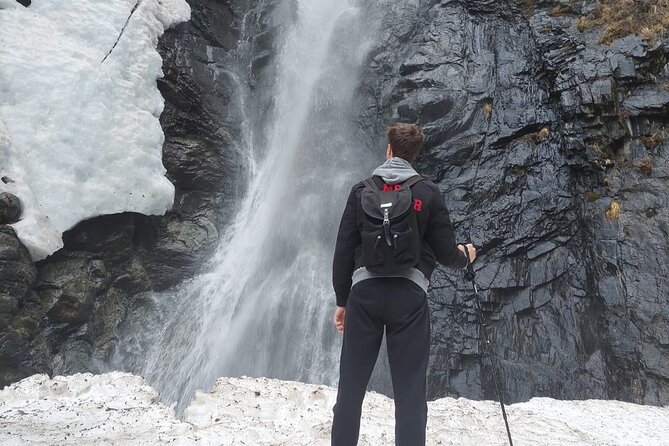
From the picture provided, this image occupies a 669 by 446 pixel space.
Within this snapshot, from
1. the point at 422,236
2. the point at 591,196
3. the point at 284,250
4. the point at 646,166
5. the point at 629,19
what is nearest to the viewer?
the point at 422,236

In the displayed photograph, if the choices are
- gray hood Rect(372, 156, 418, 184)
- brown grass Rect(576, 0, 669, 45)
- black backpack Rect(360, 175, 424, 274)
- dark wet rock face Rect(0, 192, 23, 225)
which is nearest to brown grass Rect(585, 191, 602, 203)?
brown grass Rect(576, 0, 669, 45)

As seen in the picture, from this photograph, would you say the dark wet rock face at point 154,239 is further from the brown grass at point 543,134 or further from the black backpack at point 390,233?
the black backpack at point 390,233

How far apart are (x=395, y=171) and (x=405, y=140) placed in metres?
0.22

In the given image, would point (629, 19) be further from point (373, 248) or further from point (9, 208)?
point (9, 208)

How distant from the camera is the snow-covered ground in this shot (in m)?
4.11

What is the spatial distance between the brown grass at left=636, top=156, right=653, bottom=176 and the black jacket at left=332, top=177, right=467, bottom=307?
23.9 feet

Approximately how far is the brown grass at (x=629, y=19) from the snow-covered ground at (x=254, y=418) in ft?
24.1

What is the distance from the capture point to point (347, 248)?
9.66 feet

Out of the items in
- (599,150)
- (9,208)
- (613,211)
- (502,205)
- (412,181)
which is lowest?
(412,181)

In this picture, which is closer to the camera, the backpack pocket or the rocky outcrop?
the backpack pocket

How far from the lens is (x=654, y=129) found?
860 cm

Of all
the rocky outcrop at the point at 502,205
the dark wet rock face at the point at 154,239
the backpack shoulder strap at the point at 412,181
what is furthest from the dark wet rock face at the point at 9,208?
the backpack shoulder strap at the point at 412,181

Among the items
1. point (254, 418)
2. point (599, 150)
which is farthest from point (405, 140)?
point (599, 150)

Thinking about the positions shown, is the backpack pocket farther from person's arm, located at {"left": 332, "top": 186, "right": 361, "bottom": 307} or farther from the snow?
the snow
